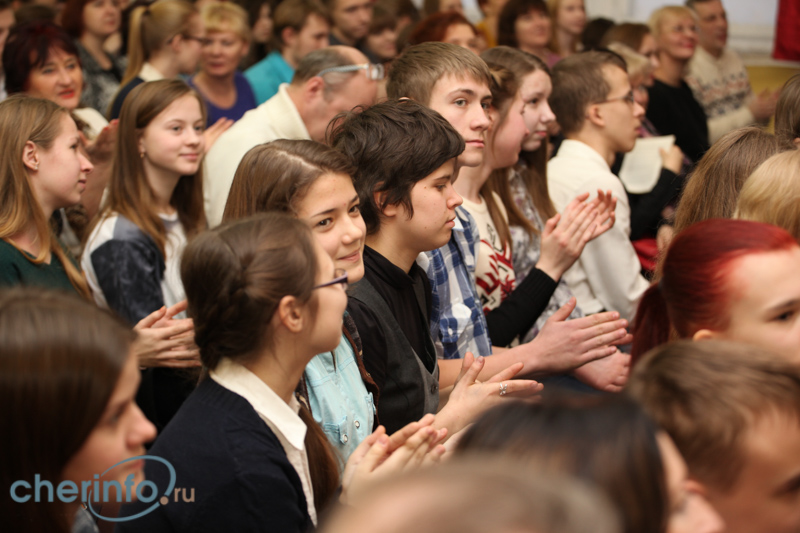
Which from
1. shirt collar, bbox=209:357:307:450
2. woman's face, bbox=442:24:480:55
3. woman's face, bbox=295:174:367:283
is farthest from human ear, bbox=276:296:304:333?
woman's face, bbox=442:24:480:55

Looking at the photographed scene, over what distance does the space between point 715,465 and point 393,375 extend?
3.12ft

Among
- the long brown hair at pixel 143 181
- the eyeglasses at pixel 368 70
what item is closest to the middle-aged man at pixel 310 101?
the eyeglasses at pixel 368 70

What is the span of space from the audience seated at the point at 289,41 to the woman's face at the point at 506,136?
2296 mm

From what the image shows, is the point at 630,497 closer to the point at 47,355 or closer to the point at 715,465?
the point at 715,465

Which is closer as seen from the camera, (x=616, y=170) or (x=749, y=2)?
(x=616, y=170)

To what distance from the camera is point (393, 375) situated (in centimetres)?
190

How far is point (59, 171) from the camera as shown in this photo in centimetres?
236

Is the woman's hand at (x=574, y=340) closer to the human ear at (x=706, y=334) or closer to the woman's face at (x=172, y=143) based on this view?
the human ear at (x=706, y=334)

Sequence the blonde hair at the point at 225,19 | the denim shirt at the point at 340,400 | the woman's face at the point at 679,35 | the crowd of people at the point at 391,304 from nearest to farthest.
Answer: the crowd of people at the point at 391,304
the denim shirt at the point at 340,400
the blonde hair at the point at 225,19
the woman's face at the point at 679,35

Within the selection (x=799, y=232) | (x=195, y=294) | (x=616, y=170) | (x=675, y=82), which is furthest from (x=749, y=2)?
(x=195, y=294)

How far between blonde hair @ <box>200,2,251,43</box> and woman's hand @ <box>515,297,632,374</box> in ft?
10.1

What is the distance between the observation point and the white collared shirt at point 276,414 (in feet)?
4.58

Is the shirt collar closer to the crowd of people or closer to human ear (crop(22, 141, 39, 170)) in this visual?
the crowd of people

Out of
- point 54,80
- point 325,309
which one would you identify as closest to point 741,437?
point 325,309
